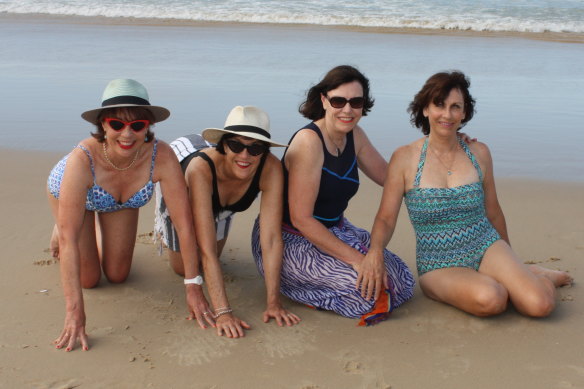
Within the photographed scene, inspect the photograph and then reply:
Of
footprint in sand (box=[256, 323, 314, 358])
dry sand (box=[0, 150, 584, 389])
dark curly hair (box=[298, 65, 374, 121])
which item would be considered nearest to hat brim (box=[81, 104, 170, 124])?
dark curly hair (box=[298, 65, 374, 121])

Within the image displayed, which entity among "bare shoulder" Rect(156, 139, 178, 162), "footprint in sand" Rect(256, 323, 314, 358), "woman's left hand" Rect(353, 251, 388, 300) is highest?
"bare shoulder" Rect(156, 139, 178, 162)

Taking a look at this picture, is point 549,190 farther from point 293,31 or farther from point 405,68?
point 293,31

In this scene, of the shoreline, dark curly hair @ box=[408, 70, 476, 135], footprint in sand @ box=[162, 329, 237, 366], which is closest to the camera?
footprint in sand @ box=[162, 329, 237, 366]

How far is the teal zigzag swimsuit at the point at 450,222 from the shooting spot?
4301 millimetres

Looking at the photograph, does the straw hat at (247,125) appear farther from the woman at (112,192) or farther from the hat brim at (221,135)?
the woman at (112,192)

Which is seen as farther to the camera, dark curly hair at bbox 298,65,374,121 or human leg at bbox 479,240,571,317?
dark curly hair at bbox 298,65,374,121

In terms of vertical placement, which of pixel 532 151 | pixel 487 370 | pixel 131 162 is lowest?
pixel 487 370

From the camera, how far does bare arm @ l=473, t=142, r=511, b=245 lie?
4.44 meters

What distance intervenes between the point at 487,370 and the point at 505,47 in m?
13.2

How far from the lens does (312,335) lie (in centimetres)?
403

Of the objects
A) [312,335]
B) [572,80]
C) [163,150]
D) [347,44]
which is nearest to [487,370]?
[312,335]

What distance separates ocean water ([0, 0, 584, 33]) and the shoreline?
486 millimetres

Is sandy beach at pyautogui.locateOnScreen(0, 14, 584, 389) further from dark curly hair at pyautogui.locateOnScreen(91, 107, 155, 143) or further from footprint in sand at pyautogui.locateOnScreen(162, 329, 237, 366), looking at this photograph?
dark curly hair at pyautogui.locateOnScreen(91, 107, 155, 143)

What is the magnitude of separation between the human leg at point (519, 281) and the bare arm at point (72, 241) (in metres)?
2.46
